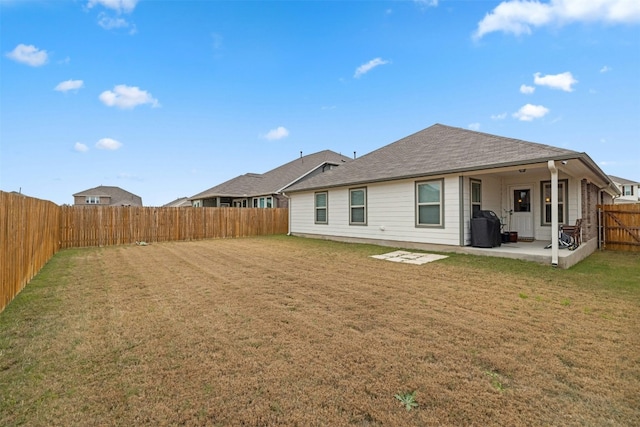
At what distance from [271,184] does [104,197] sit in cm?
3120

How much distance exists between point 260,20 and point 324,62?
4309 millimetres

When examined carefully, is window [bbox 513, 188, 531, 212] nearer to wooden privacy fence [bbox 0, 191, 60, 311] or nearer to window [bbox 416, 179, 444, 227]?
window [bbox 416, 179, 444, 227]

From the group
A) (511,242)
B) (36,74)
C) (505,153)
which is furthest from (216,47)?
(511,242)

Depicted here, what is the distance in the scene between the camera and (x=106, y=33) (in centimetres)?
1070

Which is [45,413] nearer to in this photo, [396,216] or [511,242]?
[396,216]

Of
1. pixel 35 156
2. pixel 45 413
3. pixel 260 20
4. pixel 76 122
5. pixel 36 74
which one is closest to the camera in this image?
pixel 45 413

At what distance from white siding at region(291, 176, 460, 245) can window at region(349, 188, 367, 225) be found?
0.57ft

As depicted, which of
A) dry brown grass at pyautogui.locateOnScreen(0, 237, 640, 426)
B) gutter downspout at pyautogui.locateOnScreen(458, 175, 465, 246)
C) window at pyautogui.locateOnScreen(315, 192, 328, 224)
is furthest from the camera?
window at pyautogui.locateOnScreen(315, 192, 328, 224)

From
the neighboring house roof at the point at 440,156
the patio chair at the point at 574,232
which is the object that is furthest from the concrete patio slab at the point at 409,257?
the patio chair at the point at 574,232

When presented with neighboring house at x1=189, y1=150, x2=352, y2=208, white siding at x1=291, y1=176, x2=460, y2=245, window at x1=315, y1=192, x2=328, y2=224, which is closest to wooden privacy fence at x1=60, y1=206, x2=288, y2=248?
neighboring house at x1=189, y1=150, x2=352, y2=208

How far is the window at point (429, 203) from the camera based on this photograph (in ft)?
30.0

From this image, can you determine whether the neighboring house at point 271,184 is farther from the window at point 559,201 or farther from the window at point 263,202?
the window at point 559,201

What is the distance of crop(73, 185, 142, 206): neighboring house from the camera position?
130 ft

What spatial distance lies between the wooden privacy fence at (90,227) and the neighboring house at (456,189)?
5.63 m
